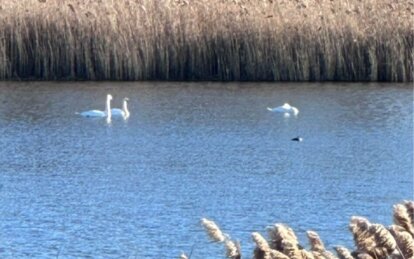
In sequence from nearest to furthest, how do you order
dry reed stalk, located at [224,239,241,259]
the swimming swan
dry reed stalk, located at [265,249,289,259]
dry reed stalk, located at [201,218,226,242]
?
dry reed stalk, located at [265,249,289,259] → dry reed stalk, located at [201,218,226,242] → dry reed stalk, located at [224,239,241,259] → the swimming swan

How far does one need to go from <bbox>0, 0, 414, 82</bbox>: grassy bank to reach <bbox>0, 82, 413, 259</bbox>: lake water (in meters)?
0.38

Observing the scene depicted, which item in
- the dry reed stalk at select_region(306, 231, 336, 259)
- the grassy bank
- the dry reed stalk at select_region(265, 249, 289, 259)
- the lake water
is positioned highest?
the dry reed stalk at select_region(265, 249, 289, 259)

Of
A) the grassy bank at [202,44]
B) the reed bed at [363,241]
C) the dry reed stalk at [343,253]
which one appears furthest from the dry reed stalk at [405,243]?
the grassy bank at [202,44]

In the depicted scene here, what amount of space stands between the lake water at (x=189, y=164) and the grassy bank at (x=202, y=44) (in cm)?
38

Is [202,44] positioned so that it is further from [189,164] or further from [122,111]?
[189,164]

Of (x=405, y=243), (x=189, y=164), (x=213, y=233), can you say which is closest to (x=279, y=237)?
(x=213, y=233)

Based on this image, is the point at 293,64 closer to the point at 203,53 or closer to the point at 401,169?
the point at 203,53

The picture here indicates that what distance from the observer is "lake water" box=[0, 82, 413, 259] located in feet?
27.2

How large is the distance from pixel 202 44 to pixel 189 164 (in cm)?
614

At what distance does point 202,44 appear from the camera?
56.9ft

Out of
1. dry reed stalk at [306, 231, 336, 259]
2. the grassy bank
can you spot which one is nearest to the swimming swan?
the grassy bank

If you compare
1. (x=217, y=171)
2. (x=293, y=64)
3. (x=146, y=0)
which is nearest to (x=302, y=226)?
(x=217, y=171)

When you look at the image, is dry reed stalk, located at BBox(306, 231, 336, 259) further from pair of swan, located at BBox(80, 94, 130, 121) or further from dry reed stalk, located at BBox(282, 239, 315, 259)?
pair of swan, located at BBox(80, 94, 130, 121)

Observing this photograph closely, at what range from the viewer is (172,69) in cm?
1752
